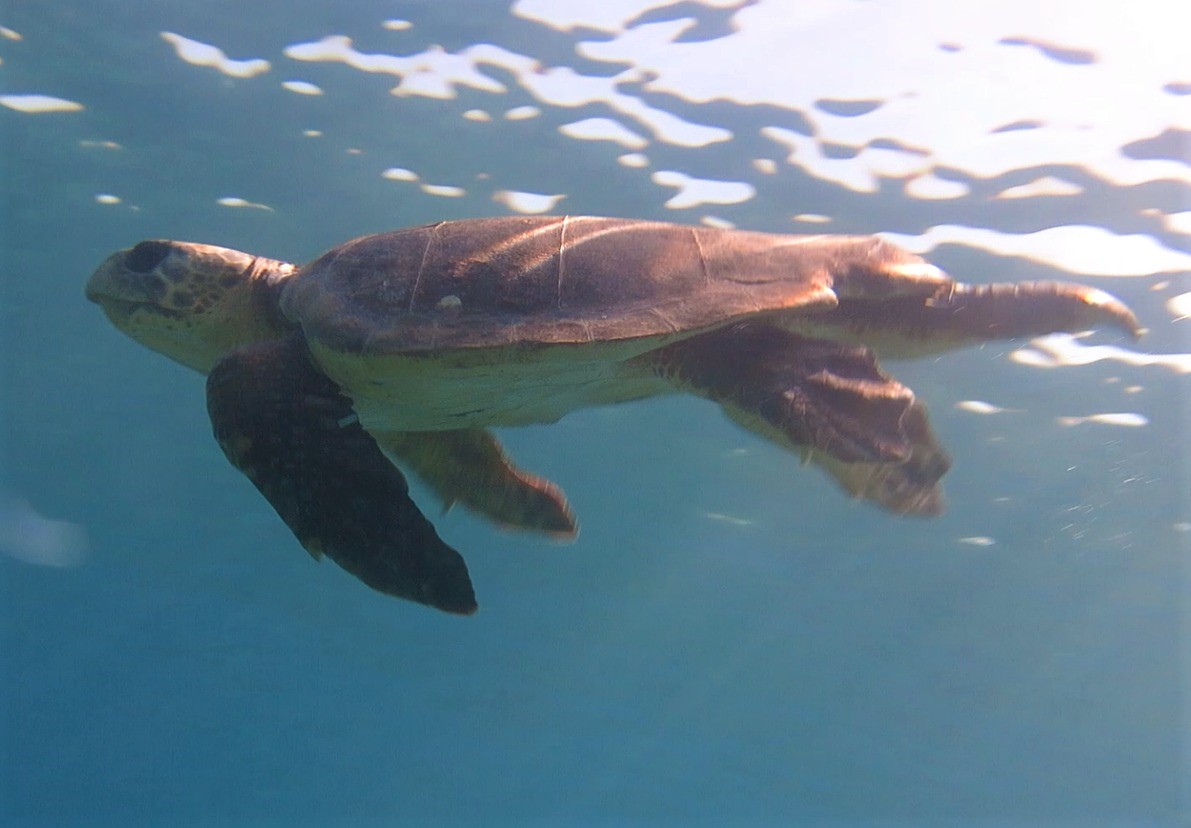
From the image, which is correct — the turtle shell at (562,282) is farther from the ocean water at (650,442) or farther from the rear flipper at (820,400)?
the ocean water at (650,442)

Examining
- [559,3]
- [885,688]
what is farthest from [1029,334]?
[885,688]

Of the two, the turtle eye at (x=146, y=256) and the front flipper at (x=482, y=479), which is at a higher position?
the turtle eye at (x=146, y=256)

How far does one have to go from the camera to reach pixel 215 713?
1380 inches

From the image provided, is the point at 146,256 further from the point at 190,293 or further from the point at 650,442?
the point at 650,442

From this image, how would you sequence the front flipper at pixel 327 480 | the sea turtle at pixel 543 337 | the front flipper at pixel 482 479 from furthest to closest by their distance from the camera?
the front flipper at pixel 482 479
the sea turtle at pixel 543 337
the front flipper at pixel 327 480

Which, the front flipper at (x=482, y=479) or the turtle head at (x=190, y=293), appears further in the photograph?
the front flipper at (x=482, y=479)

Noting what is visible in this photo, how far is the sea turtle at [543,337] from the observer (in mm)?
3547

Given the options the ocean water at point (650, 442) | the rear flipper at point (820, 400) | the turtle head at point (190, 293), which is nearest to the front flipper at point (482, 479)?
the turtle head at point (190, 293)

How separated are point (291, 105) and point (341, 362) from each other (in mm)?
7220

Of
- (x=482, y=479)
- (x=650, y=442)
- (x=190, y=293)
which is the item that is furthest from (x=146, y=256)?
(x=650, y=442)

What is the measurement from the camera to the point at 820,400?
3.61 meters

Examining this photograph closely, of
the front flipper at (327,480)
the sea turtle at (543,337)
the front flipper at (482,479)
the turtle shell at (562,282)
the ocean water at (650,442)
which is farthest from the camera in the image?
the ocean water at (650,442)

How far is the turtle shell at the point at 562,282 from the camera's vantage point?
3668mm

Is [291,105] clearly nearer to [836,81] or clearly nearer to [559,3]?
[559,3]
